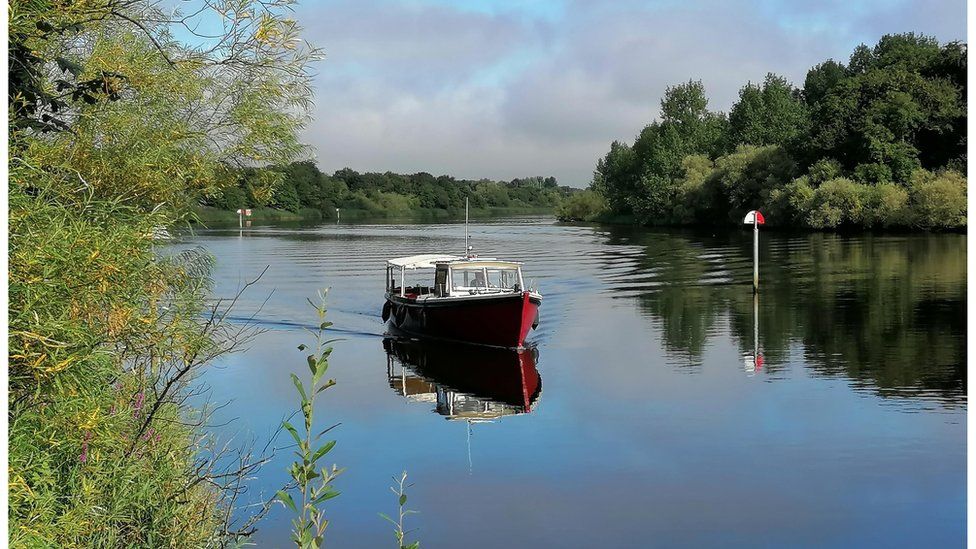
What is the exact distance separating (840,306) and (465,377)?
17.3m

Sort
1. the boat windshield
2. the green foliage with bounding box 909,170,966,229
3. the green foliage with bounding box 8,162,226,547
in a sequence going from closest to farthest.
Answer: the green foliage with bounding box 8,162,226,547
the boat windshield
the green foliage with bounding box 909,170,966,229

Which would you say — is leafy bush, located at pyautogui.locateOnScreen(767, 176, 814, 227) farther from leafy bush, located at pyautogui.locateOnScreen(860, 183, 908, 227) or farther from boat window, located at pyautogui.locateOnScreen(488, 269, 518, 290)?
boat window, located at pyautogui.locateOnScreen(488, 269, 518, 290)

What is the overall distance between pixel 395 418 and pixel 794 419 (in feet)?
25.5

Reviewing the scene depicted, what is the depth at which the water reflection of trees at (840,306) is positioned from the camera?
2644cm

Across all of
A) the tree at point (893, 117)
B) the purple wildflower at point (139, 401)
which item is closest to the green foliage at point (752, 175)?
the tree at point (893, 117)

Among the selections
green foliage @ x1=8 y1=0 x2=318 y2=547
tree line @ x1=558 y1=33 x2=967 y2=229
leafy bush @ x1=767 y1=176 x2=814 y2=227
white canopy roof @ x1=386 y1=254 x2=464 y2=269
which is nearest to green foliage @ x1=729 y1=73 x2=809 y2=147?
tree line @ x1=558 y1=33 x2=967 y2=229

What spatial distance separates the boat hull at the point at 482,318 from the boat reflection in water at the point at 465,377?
1.42ft

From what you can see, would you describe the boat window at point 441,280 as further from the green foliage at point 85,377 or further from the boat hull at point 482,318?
the green foliage at point 85,377

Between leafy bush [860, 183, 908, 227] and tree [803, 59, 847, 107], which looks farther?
tree [803, 59, 847, 107]

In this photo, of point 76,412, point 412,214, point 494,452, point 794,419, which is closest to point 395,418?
point 494,452

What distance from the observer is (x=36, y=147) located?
991cm

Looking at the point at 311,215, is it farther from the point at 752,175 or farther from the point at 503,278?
the point at 503,278

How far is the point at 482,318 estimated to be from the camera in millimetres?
28750

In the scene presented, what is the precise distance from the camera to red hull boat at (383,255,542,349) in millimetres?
28469
